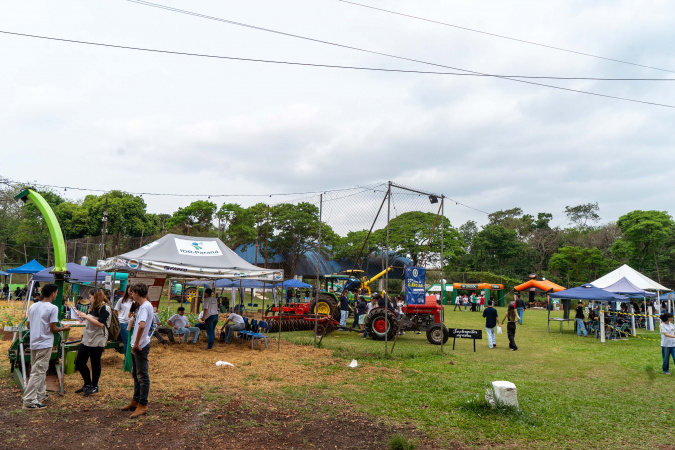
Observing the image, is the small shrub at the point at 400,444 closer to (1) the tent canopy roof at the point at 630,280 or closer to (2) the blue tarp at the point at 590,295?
(2) the blue tarp at the point at 590,295

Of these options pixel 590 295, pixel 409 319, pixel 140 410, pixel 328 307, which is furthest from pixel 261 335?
pixel 590 295

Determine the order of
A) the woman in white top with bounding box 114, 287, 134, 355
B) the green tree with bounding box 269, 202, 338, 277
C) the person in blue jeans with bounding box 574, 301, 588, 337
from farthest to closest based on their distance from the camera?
1. the green tree with bounding box 269, 202, 338, 277
2. the person in blue jeans with bounding box 574, 301, 588, 337
3. the woman in white top with bounding box 114, 287, 134, 355

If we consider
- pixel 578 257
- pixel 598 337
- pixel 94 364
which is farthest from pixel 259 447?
pixel 578 257

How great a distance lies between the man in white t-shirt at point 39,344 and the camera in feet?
20.0

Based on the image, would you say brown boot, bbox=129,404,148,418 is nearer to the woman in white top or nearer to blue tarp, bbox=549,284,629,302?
the woman in white top

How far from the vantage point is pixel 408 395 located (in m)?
7.48

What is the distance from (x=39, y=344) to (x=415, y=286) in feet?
27.9

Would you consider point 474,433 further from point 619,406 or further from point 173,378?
point 173,378

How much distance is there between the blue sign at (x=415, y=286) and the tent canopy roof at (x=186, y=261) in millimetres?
3449

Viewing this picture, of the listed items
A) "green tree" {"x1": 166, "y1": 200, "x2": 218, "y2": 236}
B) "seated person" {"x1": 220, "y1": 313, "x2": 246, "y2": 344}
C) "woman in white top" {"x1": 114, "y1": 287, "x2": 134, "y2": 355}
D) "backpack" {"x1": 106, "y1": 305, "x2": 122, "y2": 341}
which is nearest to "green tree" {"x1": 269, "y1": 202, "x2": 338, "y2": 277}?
"green tree" {"x1": 166, "y1": 200, "x2": 218, "y2": 236}

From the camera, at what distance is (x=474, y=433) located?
18.5ft

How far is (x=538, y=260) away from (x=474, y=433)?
53517mm

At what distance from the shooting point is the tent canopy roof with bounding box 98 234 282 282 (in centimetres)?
1023

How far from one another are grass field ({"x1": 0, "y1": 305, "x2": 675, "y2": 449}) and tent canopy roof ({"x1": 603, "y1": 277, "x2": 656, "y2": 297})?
7050 millimetres
